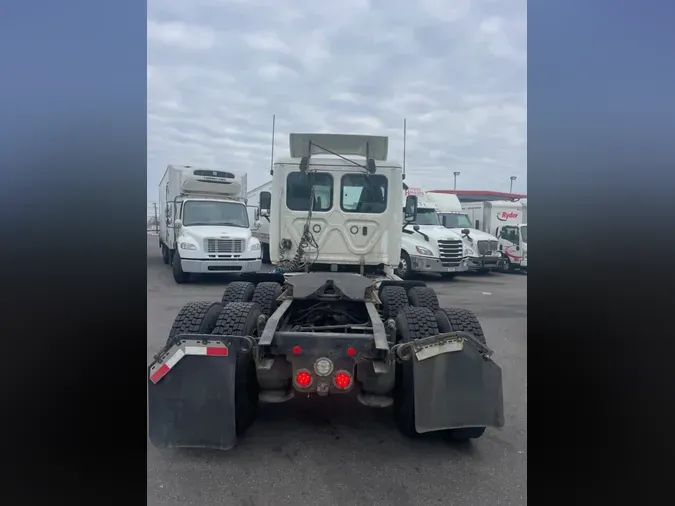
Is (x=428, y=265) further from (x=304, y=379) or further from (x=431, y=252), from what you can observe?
(x=304, y=379)

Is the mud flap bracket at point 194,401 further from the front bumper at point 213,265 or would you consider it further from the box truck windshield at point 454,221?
the box truck windshield at point 454,221

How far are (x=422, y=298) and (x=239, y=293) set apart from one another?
1933 millimetres

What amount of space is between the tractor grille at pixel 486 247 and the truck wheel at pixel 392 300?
10.3 meters

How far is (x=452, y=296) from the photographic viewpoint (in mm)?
A: 10477

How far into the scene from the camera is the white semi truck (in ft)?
36.0

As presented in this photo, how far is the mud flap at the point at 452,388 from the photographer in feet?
9.95

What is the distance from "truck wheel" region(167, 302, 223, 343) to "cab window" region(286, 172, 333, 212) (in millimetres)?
2226

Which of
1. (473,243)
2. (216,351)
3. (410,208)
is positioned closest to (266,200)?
(410,208)

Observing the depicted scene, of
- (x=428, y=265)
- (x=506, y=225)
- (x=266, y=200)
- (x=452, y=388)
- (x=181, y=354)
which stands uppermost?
(x=506, y=225)

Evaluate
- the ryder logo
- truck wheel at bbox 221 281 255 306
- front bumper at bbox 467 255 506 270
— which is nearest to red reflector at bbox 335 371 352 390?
truck wheel at bbox 221 281 255 306

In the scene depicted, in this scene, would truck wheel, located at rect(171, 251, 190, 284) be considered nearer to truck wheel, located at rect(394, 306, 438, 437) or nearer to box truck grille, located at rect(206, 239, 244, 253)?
box truck grille, located at rect(206, 239, 244, 253)

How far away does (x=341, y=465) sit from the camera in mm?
A: 3117

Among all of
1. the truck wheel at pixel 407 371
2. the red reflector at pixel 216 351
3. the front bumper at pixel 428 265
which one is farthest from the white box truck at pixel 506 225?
the red reflector at pixel 216 351

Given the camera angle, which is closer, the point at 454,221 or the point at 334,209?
the point at 334,209
